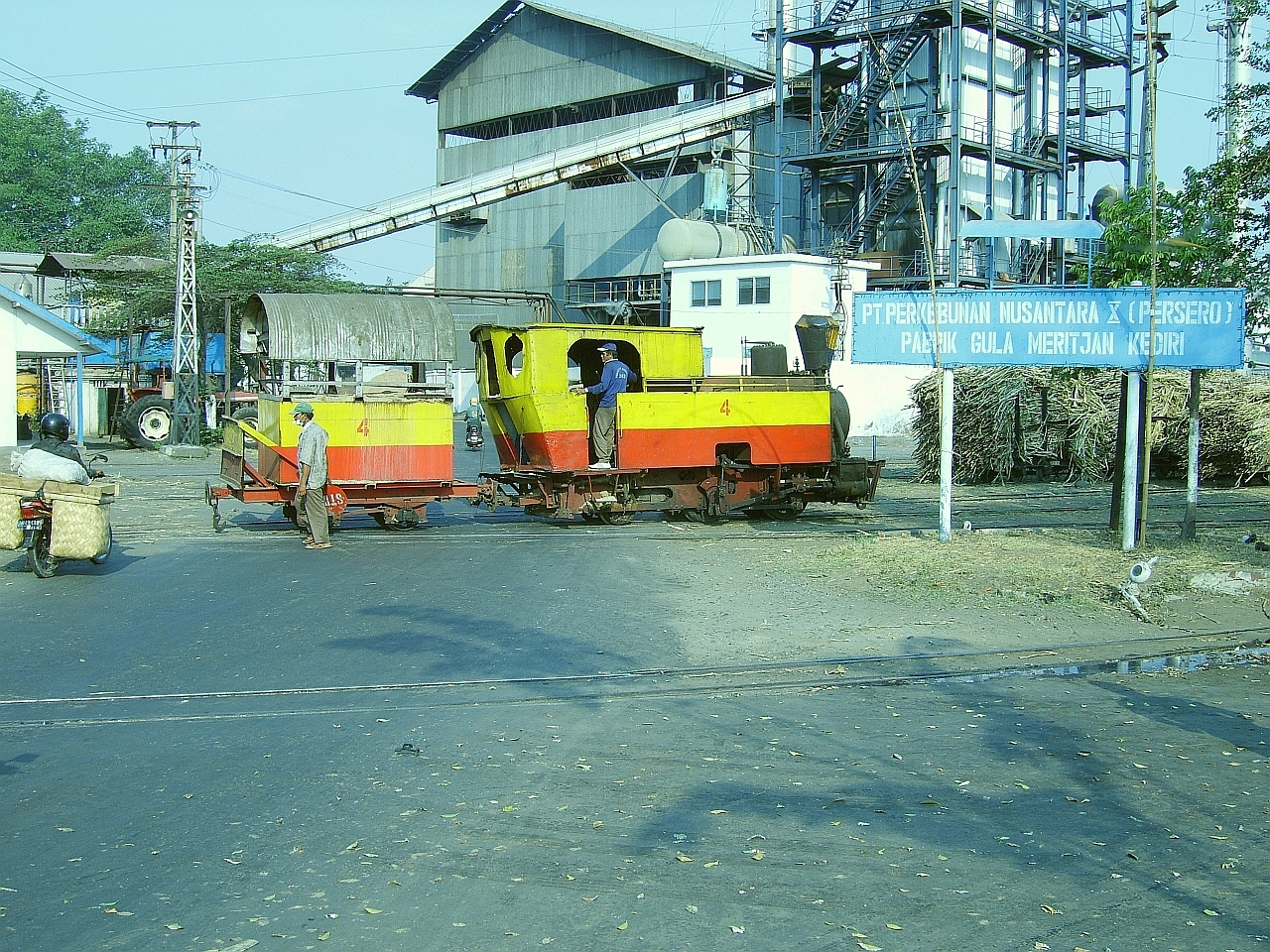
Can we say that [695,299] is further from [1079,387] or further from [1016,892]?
[1016,892]

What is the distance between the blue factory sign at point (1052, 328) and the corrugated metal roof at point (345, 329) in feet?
26.8

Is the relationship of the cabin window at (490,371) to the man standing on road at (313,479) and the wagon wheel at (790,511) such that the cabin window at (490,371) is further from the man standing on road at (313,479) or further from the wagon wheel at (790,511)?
the wagon wheel at (790,511)

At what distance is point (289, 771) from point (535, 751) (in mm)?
1263

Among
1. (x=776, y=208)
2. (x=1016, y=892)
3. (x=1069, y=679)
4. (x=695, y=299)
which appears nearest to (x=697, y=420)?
(x=1069, y=679)

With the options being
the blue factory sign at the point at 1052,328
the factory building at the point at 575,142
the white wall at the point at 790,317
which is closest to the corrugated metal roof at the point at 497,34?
the factory building at the point at 575,142

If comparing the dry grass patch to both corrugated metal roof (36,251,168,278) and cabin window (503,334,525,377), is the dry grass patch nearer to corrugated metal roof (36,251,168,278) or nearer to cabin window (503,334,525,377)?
cabin window (503,334,525,377)

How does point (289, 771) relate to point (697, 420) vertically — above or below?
below

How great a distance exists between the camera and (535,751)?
6805 mm

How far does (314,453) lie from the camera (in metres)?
15.7

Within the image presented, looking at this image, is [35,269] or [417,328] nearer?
[417,328]

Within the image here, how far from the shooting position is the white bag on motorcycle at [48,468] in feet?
43.1

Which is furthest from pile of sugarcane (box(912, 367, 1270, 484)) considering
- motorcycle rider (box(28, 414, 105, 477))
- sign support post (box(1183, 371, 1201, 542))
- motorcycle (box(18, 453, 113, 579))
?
motorcycle (box(18, 453, 113, 579))

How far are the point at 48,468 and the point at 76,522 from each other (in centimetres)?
76

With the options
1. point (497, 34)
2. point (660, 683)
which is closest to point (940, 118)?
point (497, 34)
